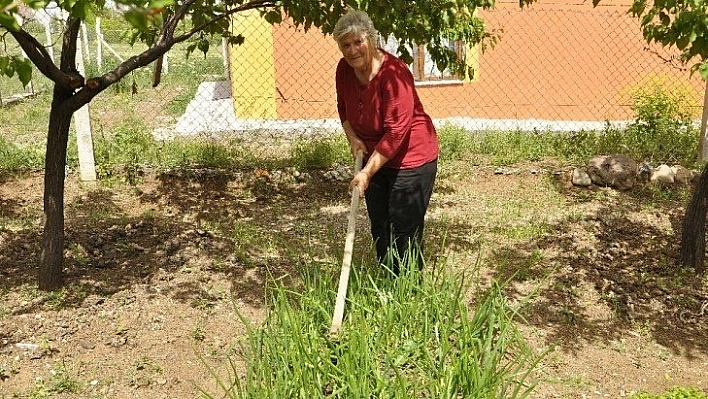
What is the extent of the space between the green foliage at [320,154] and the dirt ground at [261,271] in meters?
0.20

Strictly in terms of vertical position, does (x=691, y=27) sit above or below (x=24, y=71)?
above

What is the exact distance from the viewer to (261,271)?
14.5 feet

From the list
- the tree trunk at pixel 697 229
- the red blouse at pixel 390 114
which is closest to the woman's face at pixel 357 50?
the red blouse at pixel 390 114

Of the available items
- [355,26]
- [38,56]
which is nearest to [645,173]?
[355,26]

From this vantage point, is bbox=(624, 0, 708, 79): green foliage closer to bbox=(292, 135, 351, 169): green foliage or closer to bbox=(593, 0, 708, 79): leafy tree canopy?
bbox=(593, 0, 708, 79): leafy tree canopy

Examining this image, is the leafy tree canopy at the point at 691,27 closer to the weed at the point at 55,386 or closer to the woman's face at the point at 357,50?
the woman's face at the point at 357,50

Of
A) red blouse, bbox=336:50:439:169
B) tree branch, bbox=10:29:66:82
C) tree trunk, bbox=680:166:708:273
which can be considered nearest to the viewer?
red blouse, bbox=336:50:439:169

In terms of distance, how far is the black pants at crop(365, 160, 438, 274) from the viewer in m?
3.46

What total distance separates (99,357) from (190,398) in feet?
1.95

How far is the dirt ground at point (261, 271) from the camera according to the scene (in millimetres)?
3377

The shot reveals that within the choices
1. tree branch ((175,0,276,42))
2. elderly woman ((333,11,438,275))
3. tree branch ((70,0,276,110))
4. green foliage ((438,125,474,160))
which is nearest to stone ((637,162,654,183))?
green foliage ((438,125,474,160))

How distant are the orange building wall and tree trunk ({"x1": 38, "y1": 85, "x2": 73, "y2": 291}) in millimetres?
4877

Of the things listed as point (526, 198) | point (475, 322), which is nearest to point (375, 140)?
point (475, 322)

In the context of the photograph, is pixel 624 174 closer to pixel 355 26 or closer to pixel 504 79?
pixel 504 79
